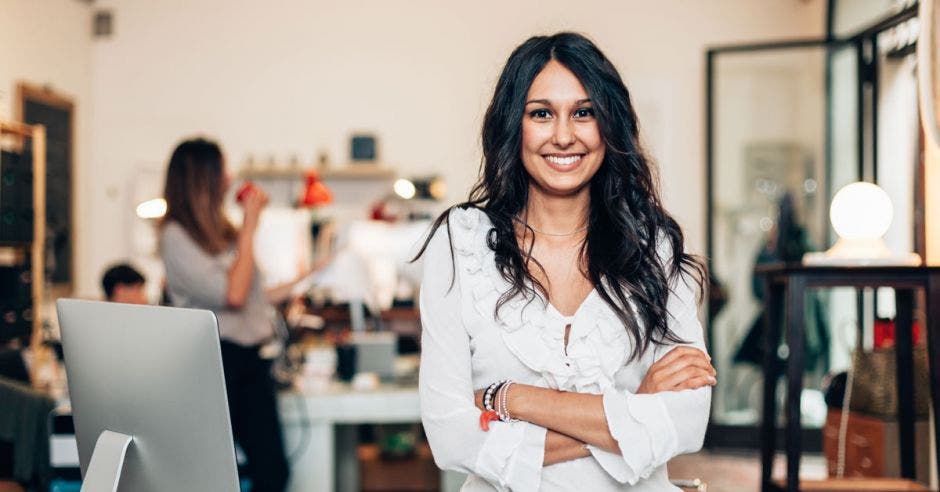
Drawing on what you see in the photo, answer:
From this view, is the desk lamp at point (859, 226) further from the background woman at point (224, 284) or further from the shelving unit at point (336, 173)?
the shelving unit at point (336, 173)

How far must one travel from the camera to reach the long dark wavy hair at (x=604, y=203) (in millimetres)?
1573

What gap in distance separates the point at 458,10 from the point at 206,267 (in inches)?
162

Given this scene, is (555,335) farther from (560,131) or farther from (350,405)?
(350,405)

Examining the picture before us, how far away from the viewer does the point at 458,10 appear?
661 cm

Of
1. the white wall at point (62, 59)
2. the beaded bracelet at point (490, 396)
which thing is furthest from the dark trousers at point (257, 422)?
the beaded bracelet at point (490, 396)

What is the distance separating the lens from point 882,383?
3.28 meters

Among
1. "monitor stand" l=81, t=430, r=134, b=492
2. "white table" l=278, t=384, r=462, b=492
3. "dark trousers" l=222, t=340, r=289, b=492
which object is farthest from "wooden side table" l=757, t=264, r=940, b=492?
"monitor stand" l=81, t=430, r=134, b=492

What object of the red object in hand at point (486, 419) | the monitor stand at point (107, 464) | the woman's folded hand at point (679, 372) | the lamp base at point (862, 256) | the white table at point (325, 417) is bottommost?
the white table at point (325, 417)

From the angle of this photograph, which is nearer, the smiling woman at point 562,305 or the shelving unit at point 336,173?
the smiling woman at point 562,305

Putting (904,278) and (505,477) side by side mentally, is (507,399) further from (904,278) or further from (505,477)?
(904,278)

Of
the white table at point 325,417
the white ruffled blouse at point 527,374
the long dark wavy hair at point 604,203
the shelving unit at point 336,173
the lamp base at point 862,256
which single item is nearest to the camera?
the white ruffled blouse at point 527,374

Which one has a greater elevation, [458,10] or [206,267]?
[458,10]

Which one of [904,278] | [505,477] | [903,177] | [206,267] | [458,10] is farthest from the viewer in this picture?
[458,10]

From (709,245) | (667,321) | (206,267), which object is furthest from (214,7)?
(667,321)
